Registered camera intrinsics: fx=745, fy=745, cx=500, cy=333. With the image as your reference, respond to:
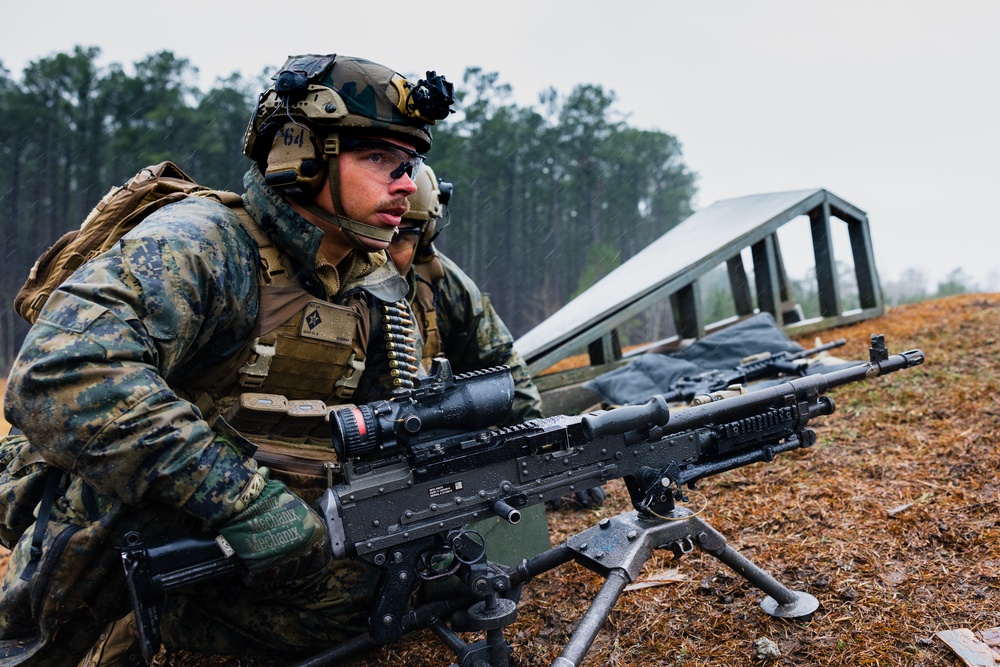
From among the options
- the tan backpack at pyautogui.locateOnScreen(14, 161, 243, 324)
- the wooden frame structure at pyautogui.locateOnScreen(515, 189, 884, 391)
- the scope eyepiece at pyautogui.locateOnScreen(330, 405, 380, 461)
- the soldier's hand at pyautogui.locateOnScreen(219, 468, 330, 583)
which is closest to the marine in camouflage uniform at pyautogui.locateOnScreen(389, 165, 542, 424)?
the tan backpack at pyautogui.locateOnScreen(14, 161, 243, 324)

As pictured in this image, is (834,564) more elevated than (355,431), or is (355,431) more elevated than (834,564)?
(355,431)

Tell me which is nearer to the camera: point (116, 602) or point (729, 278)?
point (116, 602)

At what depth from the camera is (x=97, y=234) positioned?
11.5ft

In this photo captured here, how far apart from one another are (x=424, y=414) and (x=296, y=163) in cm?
142

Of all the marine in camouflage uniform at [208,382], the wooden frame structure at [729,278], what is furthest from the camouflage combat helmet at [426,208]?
the wooden frame structure at [729,278]

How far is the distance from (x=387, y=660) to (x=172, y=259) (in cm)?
222

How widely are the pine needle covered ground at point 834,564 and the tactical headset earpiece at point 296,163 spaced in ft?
7.85

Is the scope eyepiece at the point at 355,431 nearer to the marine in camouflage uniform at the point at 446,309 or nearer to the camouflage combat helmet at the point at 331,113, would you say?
the camouflage combat helmet at the point at 331,113

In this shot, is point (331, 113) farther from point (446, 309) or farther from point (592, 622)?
point (592, 622)

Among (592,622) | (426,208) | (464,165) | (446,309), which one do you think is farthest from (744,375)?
(464,165)

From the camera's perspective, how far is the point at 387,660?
3.77 metres

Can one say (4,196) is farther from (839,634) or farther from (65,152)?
(839,634)

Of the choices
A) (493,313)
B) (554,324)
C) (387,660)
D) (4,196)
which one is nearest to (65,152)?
(4,196)

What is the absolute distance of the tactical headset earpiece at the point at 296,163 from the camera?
3.52 meters
